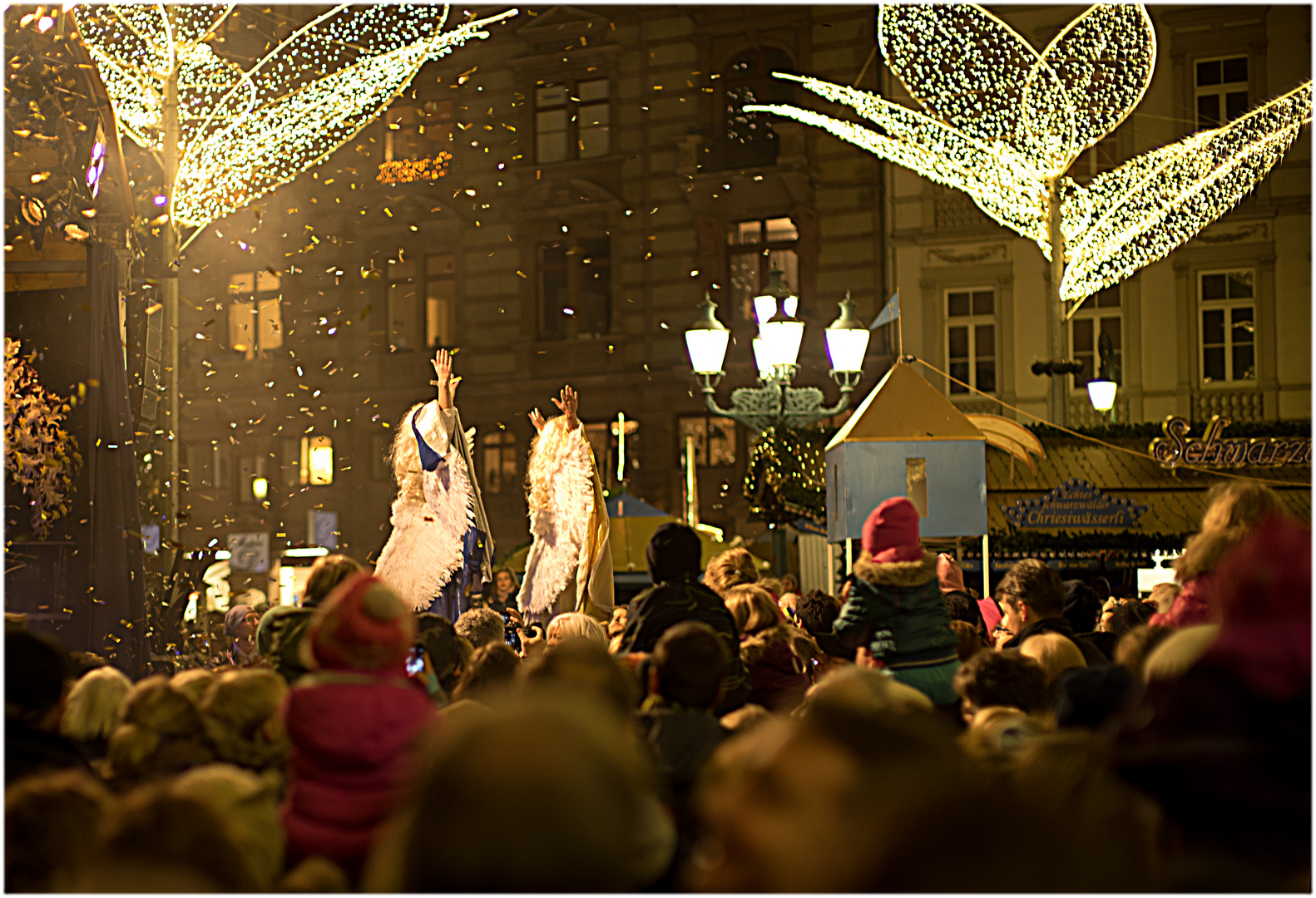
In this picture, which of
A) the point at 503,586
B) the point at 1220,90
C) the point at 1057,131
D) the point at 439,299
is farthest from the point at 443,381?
the point at 439,299

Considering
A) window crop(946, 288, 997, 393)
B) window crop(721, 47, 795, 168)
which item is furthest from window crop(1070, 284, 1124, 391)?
window crop(721, 47, 795, 168)

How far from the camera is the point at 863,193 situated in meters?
22.3

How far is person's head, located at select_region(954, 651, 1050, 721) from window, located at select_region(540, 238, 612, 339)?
20425mm

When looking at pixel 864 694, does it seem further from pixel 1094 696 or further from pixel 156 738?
pixel 156 738

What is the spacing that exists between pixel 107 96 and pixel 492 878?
654 cm

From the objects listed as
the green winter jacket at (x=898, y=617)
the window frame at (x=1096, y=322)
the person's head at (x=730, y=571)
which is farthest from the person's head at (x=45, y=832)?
the window frame at (x=1096, y=322)

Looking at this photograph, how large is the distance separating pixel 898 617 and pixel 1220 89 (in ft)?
61.7

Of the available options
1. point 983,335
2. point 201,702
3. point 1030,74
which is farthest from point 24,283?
point 983,335

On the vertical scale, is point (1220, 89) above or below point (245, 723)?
above

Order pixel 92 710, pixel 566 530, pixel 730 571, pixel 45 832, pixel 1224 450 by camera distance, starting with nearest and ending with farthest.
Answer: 1. pixel 45 832
2. pixel 92 710
3. pixel 730 571
4. pixel 566 530
5. pixel 1224 450

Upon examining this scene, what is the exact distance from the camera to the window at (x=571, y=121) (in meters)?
24.3

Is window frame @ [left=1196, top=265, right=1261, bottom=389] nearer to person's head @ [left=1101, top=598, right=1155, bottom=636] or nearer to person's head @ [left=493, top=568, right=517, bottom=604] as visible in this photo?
person's head @ [left=493, top=568, right=517, bottom=604]

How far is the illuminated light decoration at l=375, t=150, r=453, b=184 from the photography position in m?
24.8

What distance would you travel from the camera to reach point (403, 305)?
2627cm
